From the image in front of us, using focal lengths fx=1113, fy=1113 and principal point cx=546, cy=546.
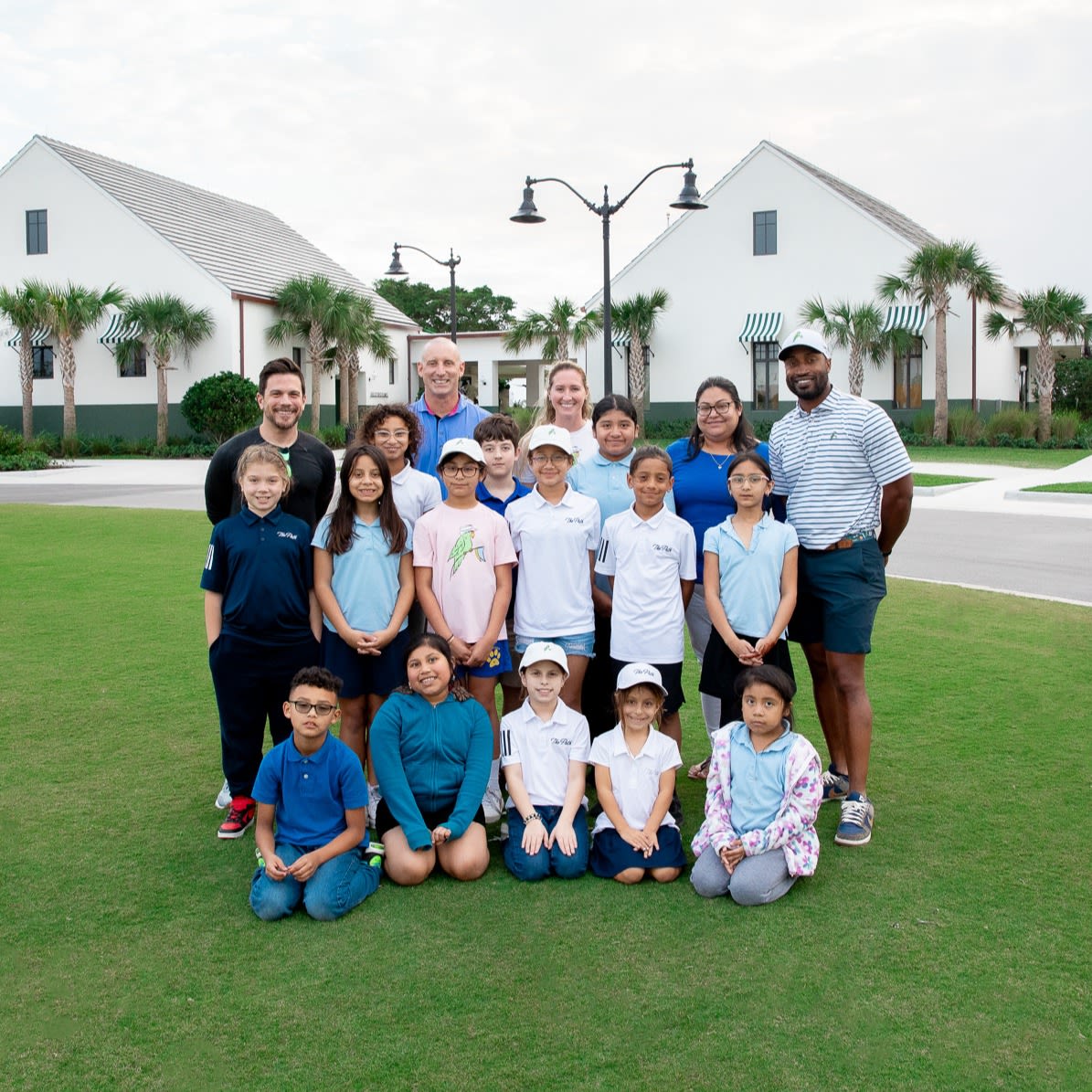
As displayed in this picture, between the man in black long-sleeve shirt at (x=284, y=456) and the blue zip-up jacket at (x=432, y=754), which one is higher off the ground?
the man in black long-sleeve shirt at (x=284, y=456)

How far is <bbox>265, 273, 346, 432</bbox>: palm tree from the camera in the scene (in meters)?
36.8

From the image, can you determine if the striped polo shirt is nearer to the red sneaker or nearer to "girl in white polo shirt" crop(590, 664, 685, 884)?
"girl in white polo shirt" crop(590, 664, 685, 884)

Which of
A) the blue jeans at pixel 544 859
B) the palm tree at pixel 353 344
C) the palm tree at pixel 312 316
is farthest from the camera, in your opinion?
the palm tree at pixel 353 344

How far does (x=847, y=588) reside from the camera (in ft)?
15.9

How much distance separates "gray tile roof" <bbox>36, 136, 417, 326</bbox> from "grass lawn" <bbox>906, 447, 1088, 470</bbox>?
21.5 meters

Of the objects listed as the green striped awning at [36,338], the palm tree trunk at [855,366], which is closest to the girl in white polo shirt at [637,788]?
the palm tree trunk at [855,366]

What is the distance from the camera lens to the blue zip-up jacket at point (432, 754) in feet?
14.5

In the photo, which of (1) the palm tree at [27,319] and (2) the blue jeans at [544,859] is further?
(1) the palm tree at [27,319]

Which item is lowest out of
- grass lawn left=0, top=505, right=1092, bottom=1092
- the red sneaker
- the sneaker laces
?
grass lawn left=0, top=505, right=1092, bottom=1092

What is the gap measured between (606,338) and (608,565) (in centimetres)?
1774

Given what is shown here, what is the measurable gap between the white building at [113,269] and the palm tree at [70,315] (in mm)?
616

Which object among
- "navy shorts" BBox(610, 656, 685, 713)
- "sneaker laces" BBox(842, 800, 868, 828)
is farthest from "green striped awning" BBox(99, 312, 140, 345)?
"sneaker laces" BBox(842, 800, 868, 828)

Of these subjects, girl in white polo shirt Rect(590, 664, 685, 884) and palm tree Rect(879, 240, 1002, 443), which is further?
palm tree Rect(879, 240, 1002, 443)

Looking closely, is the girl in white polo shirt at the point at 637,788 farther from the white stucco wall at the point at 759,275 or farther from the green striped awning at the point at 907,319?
the white stucco wall at the point at 759,275
